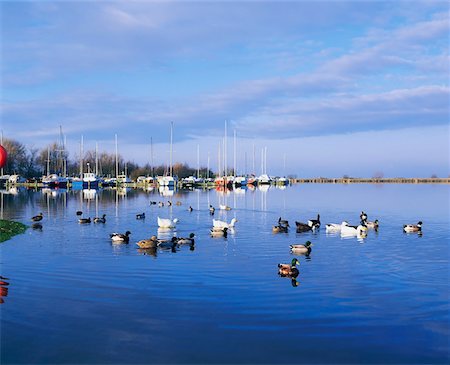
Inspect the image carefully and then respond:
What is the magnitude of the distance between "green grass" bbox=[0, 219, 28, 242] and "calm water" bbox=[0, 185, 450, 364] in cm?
276

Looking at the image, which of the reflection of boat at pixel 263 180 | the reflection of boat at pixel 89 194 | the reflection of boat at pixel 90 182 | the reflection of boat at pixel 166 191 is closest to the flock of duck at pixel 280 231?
the reflection of boat at pixel 89 194

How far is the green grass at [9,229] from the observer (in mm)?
33222

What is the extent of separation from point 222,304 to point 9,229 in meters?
24.8

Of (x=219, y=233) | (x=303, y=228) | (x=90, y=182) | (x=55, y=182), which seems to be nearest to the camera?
(x=219, y=233)

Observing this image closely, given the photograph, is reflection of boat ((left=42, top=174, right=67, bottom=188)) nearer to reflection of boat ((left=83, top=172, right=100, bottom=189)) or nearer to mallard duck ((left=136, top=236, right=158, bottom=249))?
reflection of boat ((left=83, top=172, right=100, bottom=189))

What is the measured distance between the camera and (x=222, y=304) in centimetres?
1697

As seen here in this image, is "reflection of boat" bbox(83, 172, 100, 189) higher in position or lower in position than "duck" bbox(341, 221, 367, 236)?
higher

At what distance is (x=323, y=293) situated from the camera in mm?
18703

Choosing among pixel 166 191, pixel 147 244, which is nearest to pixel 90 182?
pixel 166 191

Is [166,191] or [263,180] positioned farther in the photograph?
[263,180]

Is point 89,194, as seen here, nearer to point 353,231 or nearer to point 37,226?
point 37,226

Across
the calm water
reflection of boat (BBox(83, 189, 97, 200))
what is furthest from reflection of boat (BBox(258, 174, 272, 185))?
the calm water

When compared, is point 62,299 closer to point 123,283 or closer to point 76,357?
point 123,283

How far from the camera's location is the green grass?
109 feet
